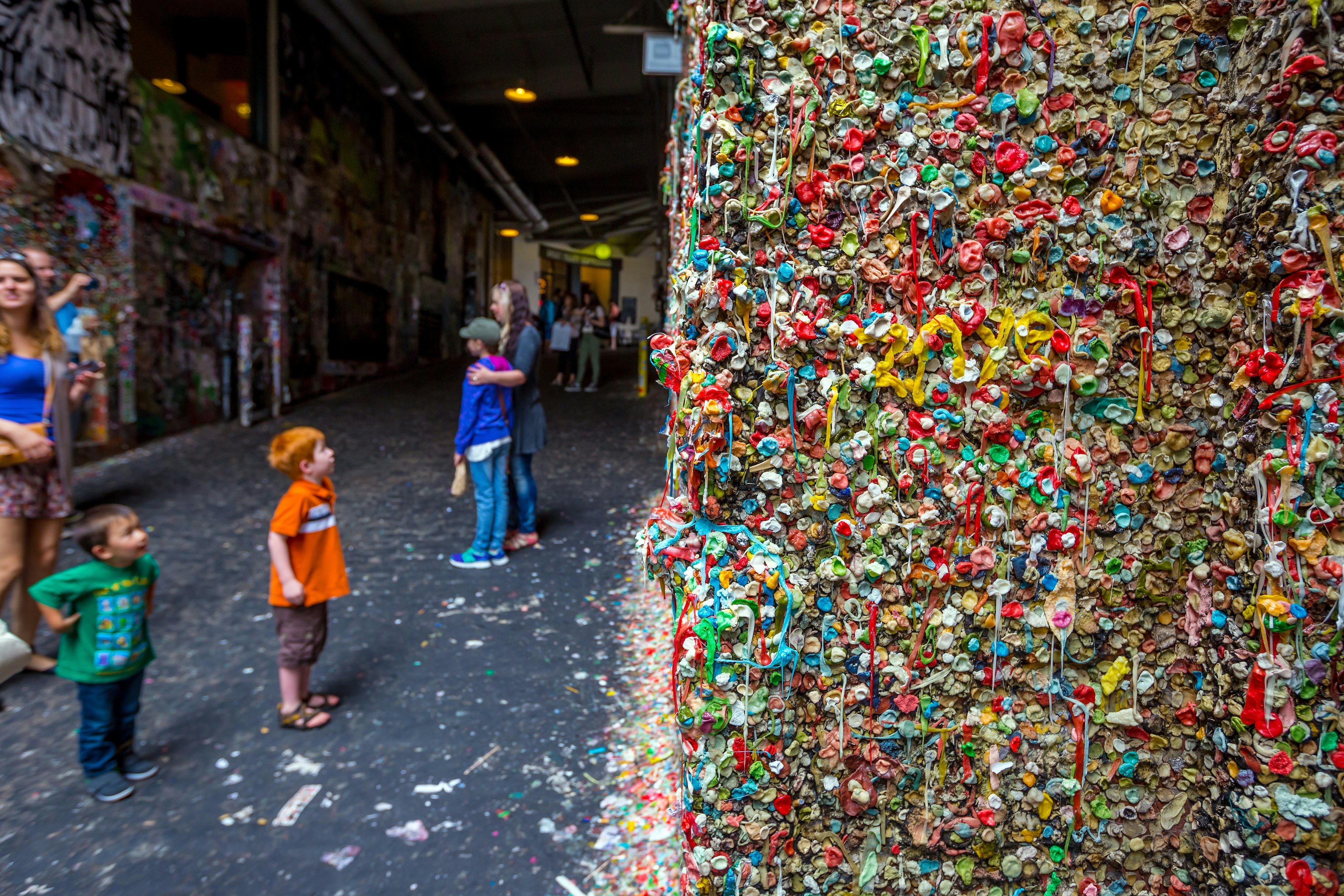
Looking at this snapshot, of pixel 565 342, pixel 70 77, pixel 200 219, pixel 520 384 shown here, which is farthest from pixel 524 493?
pixel 565 342

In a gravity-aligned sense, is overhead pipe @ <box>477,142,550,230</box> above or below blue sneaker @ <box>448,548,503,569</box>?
above

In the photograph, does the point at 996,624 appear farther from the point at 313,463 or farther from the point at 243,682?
the point at 243,682

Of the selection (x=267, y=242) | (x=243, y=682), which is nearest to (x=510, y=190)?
(x=267, y=242)

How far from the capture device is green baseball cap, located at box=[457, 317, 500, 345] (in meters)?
4.63

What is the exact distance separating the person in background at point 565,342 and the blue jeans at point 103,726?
34.8ft

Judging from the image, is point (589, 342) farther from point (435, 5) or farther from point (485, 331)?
point (485, 331)

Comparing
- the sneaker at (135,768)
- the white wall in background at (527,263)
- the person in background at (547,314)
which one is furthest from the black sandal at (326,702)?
the white wall in background at (527,263)

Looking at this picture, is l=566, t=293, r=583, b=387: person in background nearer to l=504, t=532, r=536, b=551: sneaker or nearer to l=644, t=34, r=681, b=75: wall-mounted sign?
l=644, t=34, r=681, b=75: wall-mounted sign

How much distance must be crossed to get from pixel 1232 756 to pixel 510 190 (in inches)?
865

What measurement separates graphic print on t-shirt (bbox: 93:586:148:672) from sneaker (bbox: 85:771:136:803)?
0.40 m

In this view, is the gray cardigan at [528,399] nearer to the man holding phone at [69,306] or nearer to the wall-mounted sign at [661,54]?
the man holding phone at [69,306]

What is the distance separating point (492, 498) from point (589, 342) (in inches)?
316

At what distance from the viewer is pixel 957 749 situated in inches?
69.3

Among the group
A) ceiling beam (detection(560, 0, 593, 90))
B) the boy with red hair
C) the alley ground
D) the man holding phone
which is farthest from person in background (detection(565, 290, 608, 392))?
the boy with red hair
